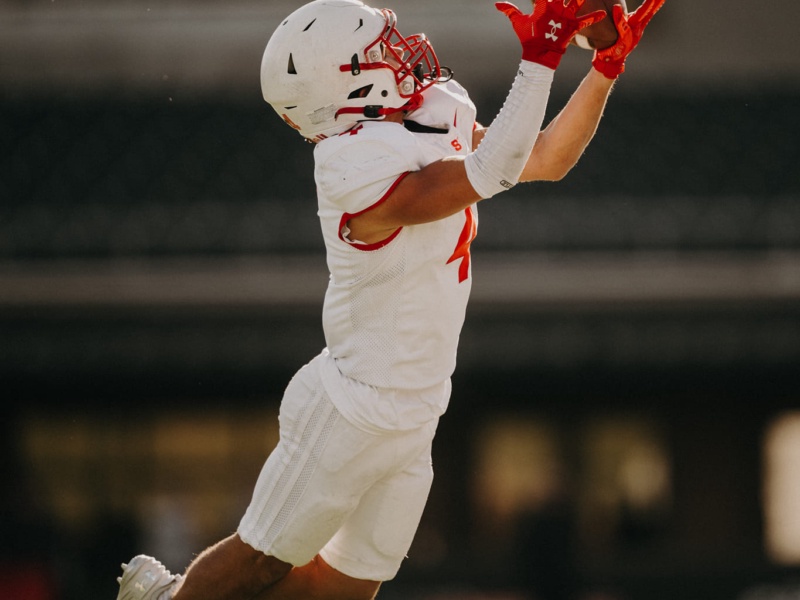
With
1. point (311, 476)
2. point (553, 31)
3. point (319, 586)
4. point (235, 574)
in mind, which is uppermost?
point (553, 31)

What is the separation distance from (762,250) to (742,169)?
128 centimetres

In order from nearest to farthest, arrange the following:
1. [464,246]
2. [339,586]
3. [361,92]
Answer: [361,92], [464,246], [339,586]

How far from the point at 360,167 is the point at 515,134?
369 millimetres

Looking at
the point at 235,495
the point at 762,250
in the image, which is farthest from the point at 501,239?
the point at 235,495

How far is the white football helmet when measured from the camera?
2.89m

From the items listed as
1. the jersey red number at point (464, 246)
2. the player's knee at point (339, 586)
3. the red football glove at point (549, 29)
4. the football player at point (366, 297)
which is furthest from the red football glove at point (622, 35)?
the player's knee at point (339, 586)

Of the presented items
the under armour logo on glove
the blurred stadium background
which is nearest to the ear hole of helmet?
the under armour logo on glove

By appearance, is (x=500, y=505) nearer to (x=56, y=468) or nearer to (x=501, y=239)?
(x=501, y=239)

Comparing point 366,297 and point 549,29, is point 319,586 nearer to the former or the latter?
point 366,297

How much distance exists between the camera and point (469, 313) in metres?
9.20

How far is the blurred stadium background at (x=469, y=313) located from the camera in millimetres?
9148

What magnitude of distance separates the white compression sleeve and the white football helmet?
15.3 inches

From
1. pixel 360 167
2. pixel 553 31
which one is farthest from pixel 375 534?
pixel 553 31

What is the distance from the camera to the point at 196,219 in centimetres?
983
